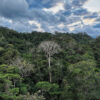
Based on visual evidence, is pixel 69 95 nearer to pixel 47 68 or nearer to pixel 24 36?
pixel 47 68

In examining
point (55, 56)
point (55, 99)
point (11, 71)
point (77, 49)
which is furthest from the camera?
point (77, 49)

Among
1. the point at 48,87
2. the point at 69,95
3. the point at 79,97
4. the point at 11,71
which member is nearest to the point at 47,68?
the point at 48,87

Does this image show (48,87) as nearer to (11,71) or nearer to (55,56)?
(11,71)

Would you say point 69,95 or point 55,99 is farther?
point 55,99

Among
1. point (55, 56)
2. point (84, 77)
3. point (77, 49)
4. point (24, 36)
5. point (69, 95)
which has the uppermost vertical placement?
point (24, 36)

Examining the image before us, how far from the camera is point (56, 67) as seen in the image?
18.5 metres

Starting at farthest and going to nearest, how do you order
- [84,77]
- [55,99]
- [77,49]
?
[77,49], [55,99], [84,77]

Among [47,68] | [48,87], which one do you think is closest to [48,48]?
[47,68]

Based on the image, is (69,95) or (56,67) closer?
(69,95)

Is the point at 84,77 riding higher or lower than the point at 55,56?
lower

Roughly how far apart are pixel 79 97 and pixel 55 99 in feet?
18.4

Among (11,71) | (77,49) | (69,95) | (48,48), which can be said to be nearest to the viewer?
(69,95)

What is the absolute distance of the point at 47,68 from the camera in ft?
62.0

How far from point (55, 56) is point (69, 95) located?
1319cm
